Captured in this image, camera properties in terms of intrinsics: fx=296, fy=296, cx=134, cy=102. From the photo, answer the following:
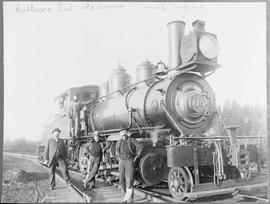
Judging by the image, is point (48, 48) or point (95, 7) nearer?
point (95, 7)

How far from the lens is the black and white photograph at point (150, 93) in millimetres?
5738

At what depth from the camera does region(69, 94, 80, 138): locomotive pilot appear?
9203mm


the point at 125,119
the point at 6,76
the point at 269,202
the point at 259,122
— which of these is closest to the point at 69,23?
the point at 6,76

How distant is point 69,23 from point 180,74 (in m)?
2.91

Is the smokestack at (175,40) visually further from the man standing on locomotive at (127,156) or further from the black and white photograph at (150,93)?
the man standing on locomotive at (127,156)

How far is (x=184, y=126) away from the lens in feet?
19.6

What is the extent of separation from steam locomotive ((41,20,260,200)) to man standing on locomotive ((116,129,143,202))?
179 millimetres

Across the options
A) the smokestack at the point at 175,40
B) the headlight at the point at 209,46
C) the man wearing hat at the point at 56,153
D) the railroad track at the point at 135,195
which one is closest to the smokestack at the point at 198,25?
the headlight at the point at 209,46

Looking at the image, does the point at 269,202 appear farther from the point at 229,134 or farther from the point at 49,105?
the point at 49,105

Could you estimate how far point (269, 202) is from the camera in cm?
587

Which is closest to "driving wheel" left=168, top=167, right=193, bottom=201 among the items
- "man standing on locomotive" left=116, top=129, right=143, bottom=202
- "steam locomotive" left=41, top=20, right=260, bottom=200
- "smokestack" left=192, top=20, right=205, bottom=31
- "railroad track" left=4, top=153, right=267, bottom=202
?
"steam locomotive" left=41, top=20, right=260, bottom=200

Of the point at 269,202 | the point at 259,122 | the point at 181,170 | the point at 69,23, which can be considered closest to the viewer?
the point at 181,170

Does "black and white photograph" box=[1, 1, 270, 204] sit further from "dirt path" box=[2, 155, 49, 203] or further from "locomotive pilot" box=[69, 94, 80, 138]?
"locomotive pilot" box=[69, 94, 80, 138]

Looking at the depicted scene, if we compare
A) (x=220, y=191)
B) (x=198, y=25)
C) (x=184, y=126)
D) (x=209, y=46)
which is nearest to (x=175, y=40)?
(x=198, y=25)
